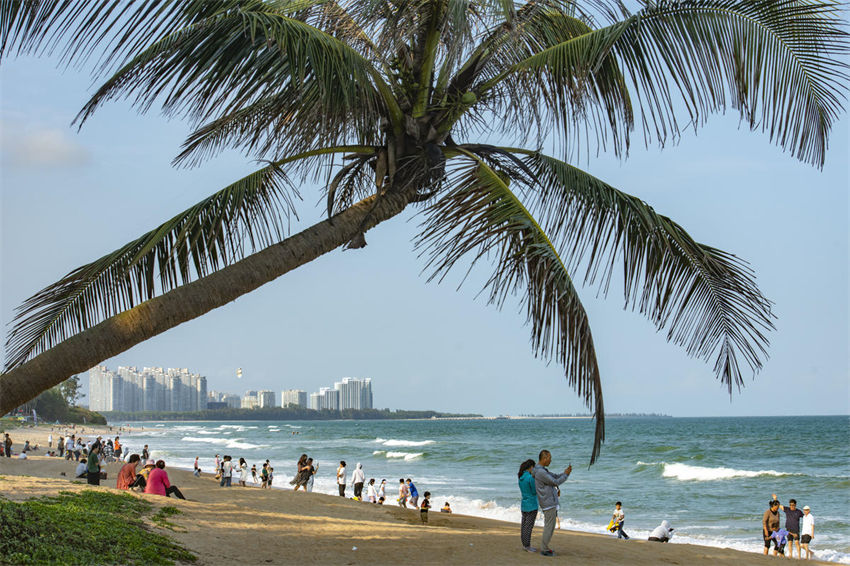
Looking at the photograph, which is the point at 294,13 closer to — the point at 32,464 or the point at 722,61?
the point at 722,61

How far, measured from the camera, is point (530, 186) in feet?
17.7

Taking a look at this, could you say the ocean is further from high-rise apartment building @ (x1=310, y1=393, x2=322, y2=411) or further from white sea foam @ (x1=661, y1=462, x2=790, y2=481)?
high-rise apartment building @ (x1=310, y1=393, x2=322, y2=411)

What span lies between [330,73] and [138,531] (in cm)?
609

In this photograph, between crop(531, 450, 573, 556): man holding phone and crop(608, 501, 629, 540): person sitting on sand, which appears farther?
crop(608, 501, 629, 540): person sitting on sand

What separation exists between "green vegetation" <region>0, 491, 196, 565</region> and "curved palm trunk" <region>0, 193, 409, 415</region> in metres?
1.84

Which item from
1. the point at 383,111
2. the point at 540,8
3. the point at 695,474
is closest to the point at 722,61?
the point at 540,8

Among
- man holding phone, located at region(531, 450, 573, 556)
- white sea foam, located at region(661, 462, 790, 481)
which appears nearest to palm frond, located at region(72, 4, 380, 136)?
man holding phone, located at region(531, 450, 573, 556)

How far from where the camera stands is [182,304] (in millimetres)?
3988

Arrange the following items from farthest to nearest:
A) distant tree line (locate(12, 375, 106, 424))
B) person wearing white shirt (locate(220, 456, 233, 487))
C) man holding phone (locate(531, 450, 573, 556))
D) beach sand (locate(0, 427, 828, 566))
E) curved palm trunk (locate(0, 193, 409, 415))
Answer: distant tree line (locate(12, 375, 106, 424)) → person wearing white shirt (locate(220, 456, 233, 487)) → beach sand (locate(0, 427, 828, 566)) → man holding phone (locate(531, 450, 573, 556)) → curved palm trunk (locate(0, 193, 409, 415))

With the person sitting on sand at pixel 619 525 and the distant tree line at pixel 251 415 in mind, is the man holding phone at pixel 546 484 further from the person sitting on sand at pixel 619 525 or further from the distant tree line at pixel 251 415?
the distant tree line at pixel 251 415

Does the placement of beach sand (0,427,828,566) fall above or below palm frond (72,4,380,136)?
below

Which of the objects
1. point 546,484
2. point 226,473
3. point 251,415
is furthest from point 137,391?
point 546,484

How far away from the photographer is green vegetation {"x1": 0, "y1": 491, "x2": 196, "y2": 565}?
509 centimetres

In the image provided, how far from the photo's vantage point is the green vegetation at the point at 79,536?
509 centimetres
